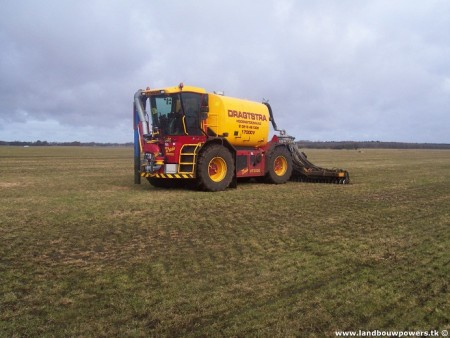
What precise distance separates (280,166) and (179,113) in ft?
18.0

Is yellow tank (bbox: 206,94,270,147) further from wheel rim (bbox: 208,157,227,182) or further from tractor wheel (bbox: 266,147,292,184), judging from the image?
wheel rim (bbox: 208,157,227,182)

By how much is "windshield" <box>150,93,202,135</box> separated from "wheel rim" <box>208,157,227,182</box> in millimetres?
1121

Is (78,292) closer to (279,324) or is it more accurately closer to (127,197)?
(279,324)

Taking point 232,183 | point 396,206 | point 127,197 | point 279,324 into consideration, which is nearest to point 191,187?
point 232,183

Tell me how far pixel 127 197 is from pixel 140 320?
8404mm

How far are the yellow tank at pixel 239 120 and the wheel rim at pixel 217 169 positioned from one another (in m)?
0.88

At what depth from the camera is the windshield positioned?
528 inches

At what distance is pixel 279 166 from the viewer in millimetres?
17109

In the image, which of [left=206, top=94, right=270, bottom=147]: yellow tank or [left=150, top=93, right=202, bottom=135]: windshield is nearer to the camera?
[left=150, top=93, right=202, bottom=135]: windshield

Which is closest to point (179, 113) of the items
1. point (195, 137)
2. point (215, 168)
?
point (195, 137)

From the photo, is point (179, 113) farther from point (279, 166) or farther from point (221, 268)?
point (221, 268)

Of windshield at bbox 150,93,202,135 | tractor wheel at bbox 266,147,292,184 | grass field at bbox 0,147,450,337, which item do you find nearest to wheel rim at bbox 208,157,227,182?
windshield at bbox 150,93,202,135

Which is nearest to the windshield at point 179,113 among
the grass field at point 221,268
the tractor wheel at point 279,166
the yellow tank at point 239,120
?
the yellow tank at point 239,120

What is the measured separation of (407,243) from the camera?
274 inches
